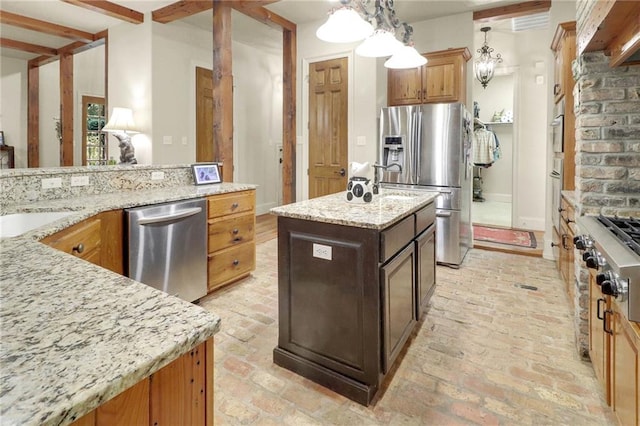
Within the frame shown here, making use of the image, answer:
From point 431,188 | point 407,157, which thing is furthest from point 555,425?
point 407,157

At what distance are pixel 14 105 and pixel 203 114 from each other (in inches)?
166

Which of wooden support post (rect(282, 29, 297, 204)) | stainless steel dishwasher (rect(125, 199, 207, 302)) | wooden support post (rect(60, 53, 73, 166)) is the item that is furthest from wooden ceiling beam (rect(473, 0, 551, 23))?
wooden support post (rect(60, 53, 73, 166))

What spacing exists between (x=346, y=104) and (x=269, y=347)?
3.23 m

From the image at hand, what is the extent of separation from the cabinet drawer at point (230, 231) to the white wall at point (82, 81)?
522cm

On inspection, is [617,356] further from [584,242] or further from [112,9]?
[112,9]

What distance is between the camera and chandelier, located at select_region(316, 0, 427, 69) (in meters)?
1.88

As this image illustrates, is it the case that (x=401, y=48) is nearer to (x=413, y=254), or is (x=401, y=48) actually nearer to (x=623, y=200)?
(x=413, y=254)

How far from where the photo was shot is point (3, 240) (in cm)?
117

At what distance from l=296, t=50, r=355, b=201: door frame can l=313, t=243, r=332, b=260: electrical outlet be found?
289cm

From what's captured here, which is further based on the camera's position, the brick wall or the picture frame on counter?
the picture frame on counter

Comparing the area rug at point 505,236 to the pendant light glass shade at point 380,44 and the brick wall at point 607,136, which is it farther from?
the pendant light glass shade at point 380,44

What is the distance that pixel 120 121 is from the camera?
4188 mm

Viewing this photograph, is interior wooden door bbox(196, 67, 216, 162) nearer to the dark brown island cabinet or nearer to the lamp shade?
the lamp shade

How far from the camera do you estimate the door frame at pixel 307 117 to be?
14.8 feet
